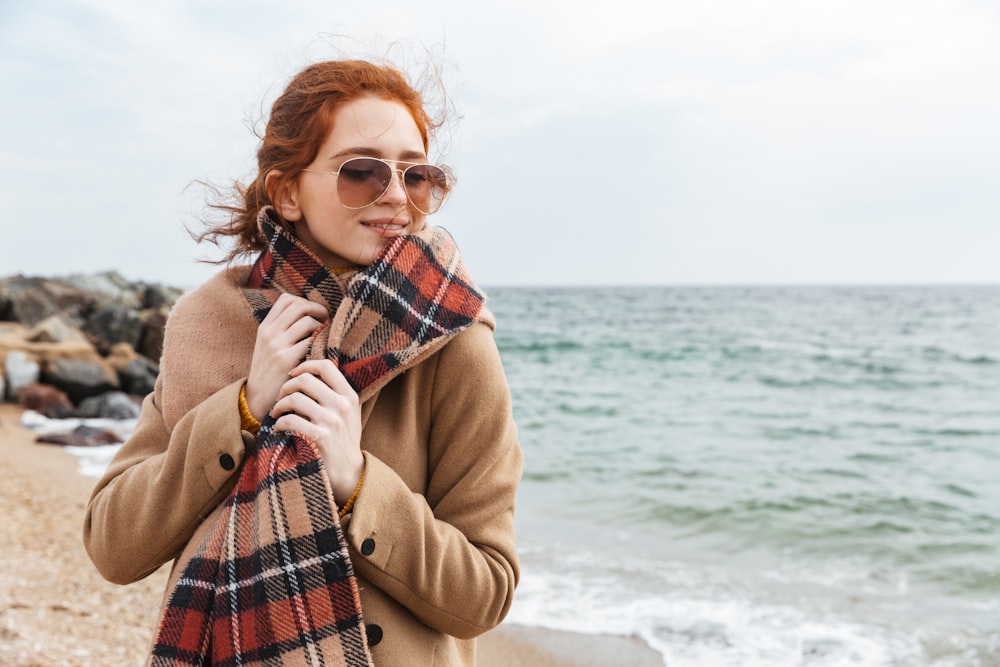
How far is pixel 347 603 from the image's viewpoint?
1396 mm

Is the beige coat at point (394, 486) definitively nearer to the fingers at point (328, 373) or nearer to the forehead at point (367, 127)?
the fingers at point (328, 373)

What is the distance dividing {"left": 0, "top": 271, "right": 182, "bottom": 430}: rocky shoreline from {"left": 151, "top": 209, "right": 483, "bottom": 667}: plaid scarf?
8325mm

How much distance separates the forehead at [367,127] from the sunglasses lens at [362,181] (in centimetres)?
4

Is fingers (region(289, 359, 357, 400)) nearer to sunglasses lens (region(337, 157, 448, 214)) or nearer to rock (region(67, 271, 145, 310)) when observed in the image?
sunglasses lens (region(337, 157, 448, 214))

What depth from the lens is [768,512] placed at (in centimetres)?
756

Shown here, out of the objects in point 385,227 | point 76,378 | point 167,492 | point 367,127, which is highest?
point 367,127

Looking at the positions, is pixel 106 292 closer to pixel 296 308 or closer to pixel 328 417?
pixel 296 308

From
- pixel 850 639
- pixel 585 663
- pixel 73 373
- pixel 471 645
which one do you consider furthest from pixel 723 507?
pixel 73 373

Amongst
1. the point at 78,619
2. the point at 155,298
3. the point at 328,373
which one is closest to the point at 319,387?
the point at 328,373

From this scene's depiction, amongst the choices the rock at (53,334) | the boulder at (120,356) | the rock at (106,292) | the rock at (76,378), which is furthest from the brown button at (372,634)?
the rock at (106,292)

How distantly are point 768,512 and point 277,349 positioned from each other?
6885 millimetres

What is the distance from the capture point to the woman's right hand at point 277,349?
147cm

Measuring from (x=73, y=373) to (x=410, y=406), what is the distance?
1146 centimetres

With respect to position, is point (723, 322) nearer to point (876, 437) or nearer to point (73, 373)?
point (876, 437)
